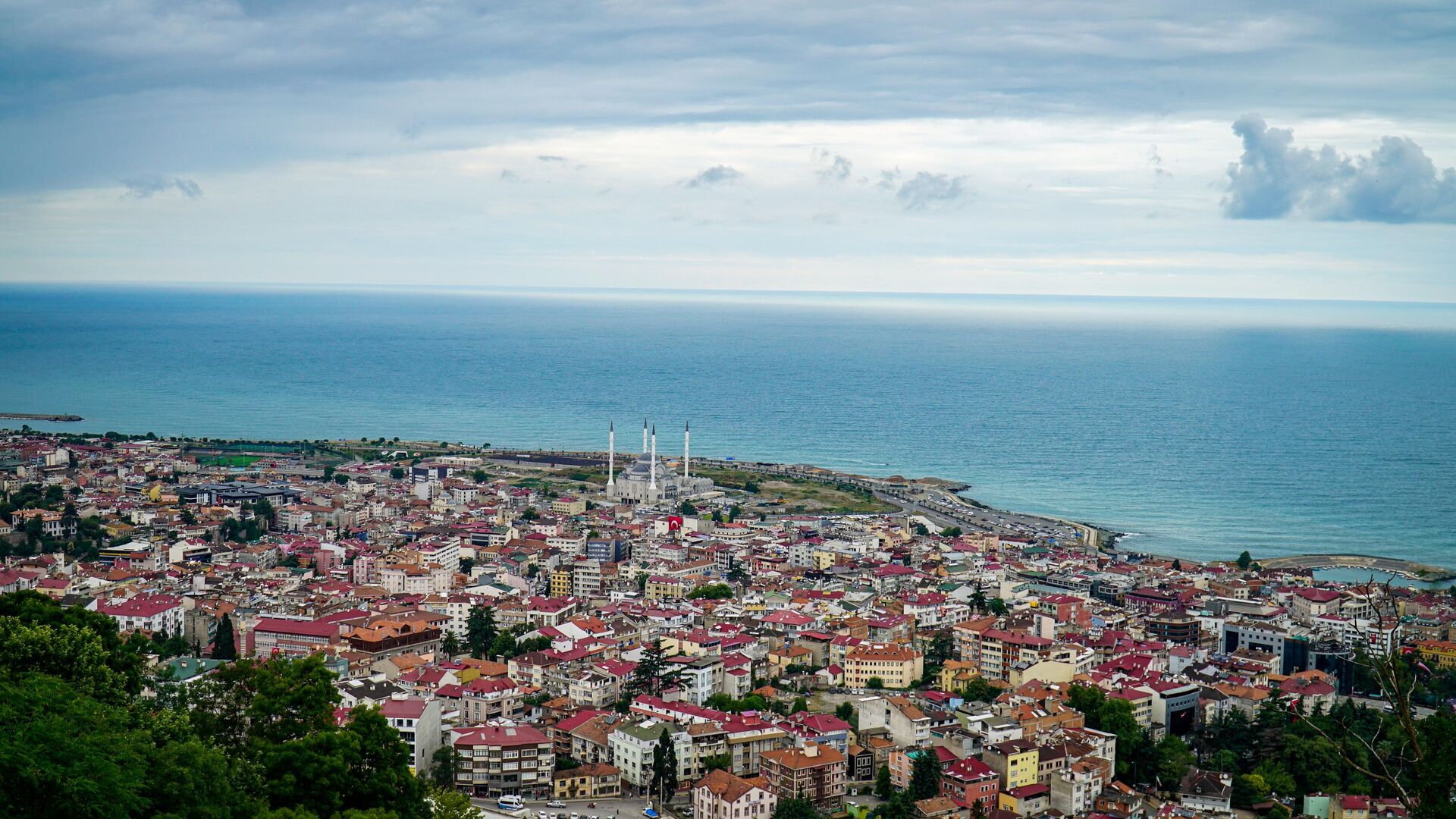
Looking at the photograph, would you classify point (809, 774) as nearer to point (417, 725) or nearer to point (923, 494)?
point (417, 725)

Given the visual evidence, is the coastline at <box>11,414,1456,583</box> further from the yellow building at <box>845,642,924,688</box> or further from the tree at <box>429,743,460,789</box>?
the tree at <box>429,743,460,789</box>

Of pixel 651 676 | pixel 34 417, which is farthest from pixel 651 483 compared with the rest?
pixel 34 417

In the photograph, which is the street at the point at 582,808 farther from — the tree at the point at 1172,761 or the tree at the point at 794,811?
the tree at the point at 1172,761

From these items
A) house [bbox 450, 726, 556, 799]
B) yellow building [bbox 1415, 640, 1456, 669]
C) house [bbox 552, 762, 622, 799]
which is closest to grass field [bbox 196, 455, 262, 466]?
house [bbox 450, 726, 556, 799]

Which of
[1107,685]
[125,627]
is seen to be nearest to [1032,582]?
[1107,685]

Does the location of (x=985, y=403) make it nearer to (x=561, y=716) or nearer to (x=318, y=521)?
(x=318, y=521)

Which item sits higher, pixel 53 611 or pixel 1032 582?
pixel 53 611
